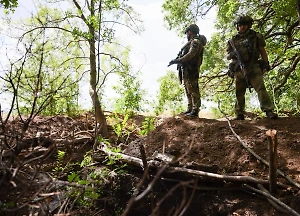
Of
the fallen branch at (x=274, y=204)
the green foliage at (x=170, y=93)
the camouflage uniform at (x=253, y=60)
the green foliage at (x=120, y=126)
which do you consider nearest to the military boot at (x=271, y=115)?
the camouflage uniform at (x=253, y=60)

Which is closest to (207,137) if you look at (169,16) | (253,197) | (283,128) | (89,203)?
(283,128)

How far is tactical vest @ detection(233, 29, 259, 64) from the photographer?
588cm

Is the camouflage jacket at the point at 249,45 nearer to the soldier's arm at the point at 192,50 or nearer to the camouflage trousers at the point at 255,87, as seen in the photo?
the camouflage trousers at the point at 255,87

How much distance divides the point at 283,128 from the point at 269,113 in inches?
24.2

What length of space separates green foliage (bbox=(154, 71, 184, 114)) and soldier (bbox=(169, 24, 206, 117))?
5.22 metres

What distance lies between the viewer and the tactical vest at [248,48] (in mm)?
5879

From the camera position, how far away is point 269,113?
562cm

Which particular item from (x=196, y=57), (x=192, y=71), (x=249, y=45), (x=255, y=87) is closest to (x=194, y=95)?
(x=192, y=71)

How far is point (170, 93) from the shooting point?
43.2ft

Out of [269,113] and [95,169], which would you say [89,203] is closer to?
[95,169]

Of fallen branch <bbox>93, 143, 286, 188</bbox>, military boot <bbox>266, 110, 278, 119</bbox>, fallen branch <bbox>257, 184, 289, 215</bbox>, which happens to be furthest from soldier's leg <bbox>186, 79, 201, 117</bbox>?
fallen branch <bbox>257, 184, 289, 215</bbox>

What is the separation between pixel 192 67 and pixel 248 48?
1473 mm

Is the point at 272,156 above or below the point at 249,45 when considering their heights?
below

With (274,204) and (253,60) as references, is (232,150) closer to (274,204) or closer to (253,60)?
(274,204)
